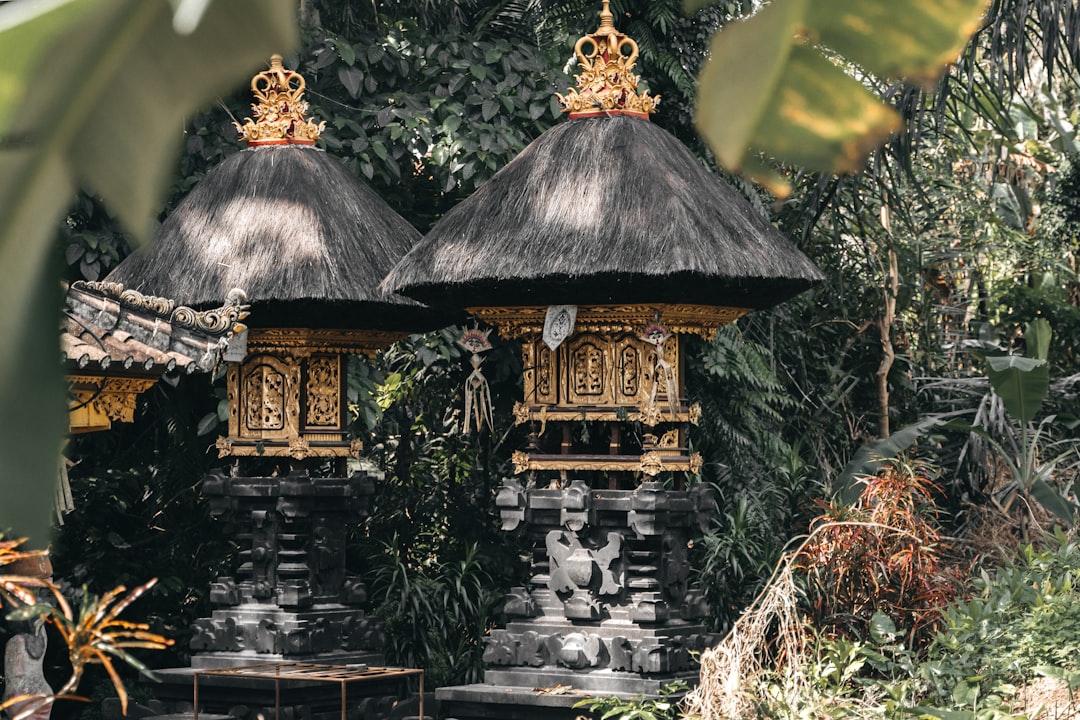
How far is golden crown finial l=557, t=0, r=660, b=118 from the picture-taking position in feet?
19.0

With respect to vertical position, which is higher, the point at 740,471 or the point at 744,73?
the point at 740,471

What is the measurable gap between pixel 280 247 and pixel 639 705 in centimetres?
233

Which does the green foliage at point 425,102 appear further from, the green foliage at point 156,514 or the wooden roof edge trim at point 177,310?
the wooden roof edge trim at point 177,310

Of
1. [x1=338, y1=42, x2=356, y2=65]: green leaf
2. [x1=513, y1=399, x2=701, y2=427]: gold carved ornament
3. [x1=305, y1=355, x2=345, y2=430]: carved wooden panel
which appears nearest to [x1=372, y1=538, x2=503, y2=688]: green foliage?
[x1=305, y1=355, x2=345, y2=430]: carved wooden panel

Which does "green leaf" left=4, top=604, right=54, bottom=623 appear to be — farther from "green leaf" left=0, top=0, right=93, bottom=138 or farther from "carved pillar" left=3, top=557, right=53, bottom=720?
"green leaf" left=0, top=0, right=93, bottom=138

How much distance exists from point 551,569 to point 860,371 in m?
3.92

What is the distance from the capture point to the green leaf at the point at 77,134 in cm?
26

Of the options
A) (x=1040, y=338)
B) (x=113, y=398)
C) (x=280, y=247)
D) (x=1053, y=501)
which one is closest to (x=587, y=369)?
(x=280, y=247)

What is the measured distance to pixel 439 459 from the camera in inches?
333

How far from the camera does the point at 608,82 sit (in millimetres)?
5848

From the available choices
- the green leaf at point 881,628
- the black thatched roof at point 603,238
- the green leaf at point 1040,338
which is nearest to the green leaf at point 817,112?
the black thatched roof at point 603,238

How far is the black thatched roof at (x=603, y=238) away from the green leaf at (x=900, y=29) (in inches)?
200

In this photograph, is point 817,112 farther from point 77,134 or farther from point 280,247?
point 280,247

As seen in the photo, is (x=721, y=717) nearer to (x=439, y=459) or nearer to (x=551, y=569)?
(x=551, y=569)
